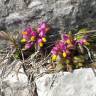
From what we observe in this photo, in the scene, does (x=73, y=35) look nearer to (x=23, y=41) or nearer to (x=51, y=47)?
(x=51, y=47)

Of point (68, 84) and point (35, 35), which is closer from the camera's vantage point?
point (68, 84)

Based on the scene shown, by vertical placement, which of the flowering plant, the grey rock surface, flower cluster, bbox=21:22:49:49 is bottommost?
the flowering plant

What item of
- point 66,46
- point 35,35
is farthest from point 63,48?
point 35,35

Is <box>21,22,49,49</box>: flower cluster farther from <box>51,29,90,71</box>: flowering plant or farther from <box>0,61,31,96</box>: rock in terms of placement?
<box>0,61,31,96</box>: rock

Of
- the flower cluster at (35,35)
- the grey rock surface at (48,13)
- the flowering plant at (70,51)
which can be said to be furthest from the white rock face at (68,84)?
the grey rock surface at (48,13)

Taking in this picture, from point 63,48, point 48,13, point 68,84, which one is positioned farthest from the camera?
point 48,13

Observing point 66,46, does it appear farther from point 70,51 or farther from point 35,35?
point 35,35

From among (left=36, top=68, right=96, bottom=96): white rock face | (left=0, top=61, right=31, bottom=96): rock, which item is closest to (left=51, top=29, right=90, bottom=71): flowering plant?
(left=36, top=68, right=96, bottom=96): white rock face
